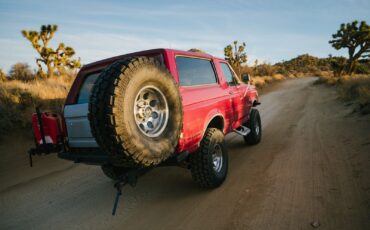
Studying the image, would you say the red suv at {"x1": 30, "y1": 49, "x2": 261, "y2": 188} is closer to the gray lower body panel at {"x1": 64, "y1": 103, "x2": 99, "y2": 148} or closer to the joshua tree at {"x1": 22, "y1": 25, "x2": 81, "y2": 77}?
the gray lower body panel at {"x1": 64, "y1": 103, "x2": 99, "y2": 148}

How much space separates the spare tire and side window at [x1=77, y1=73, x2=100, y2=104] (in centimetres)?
124

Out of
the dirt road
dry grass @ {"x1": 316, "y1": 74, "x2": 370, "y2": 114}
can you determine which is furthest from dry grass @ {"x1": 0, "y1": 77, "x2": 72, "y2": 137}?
dry grass @ {"x1": 316, "y1": 74, "x2": 370, "y2": 114}

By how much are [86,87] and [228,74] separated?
2.57 m

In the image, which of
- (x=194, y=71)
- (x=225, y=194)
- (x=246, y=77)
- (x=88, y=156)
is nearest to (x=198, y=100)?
(x=194, y=71)

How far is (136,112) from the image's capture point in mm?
2512

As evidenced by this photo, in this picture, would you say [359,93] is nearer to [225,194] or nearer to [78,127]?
[225,194]

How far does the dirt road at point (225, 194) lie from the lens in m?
2.68

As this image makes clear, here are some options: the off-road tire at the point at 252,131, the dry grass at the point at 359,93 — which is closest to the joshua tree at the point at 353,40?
the dry grass at the point at 359,93

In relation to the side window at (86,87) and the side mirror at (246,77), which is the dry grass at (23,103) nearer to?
the side window at (86,87)

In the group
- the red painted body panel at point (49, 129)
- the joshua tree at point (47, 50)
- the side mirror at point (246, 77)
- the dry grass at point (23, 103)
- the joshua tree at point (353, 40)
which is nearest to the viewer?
the red painted body panel at point (49, 129)

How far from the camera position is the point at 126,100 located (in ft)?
7.29

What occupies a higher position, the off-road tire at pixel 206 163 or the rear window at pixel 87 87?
the rear window at pixel 87 87

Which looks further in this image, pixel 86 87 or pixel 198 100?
pixel 86 87

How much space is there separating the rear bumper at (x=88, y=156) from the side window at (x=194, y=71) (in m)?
1.30
